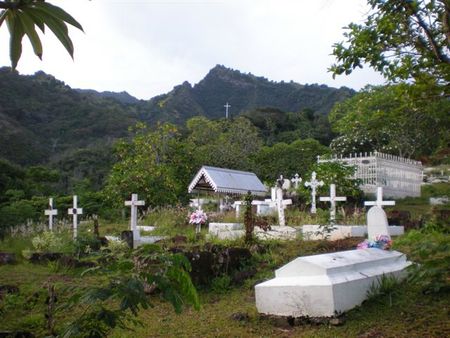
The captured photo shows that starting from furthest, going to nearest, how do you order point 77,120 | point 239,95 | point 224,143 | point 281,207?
point 239,95 → point 77,120 → point 224,143 → point 281,207

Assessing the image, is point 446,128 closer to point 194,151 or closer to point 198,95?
point 194,151

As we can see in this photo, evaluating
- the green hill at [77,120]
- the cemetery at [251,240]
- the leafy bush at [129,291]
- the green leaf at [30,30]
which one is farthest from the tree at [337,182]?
the green leaf at [30,30]

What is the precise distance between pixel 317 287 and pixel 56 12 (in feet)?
14.2

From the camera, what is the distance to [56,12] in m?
2.15

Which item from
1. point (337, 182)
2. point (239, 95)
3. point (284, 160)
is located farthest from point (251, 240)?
point (239, 95)

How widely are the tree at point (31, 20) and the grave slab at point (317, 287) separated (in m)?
4.25

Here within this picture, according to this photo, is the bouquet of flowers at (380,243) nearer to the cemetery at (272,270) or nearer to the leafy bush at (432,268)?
the cemetery at (272,270)

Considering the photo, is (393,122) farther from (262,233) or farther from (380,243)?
(262,233)

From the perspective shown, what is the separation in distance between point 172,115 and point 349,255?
59.7 meters

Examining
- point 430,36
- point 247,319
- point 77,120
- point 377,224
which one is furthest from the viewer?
point 77,120

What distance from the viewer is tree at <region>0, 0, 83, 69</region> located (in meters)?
2.14

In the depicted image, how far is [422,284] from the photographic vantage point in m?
6.38

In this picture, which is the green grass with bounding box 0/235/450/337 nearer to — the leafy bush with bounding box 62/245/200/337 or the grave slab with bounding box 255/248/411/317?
the grave slab with bounding box 255/248/411/317

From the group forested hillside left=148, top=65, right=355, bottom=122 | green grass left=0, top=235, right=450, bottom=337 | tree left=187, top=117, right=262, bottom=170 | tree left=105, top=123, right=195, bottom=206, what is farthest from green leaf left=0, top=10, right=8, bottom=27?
forested hillside left=148, top=65, right=355, bottom=122
